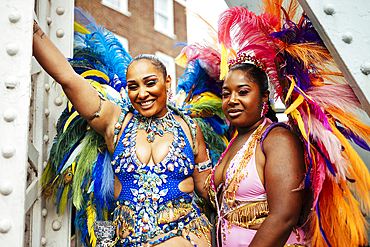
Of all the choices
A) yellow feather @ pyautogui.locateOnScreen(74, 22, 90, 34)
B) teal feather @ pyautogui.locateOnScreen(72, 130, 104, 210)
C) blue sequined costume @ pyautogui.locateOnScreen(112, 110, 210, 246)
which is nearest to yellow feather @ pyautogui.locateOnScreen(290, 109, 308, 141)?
blue sequined costume @ pyautogui.locateOnScreen(112, 110, 210, 246)

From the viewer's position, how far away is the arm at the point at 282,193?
1.68 meters

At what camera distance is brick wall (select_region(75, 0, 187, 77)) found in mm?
9133

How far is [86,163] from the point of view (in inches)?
91.4

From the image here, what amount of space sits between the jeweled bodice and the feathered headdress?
0.74m

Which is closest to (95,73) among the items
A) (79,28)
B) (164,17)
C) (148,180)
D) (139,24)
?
(79,28)

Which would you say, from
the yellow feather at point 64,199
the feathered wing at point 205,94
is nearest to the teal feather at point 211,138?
the feathered wing at point 205,94

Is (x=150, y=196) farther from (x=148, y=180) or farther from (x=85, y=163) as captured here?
(x=85, y=163)

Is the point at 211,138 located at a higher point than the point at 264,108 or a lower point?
lower

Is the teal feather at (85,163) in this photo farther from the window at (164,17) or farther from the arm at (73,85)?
the window at (164,17)

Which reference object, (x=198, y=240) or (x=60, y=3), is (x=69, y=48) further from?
(x=198, y=240)

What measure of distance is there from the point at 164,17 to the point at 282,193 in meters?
10.6

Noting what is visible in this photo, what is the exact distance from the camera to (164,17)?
11.4 meters

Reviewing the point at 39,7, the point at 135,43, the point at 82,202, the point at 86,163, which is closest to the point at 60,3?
the point at 39,7

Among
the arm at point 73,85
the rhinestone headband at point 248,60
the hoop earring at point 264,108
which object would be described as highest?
the rhinestone headband at point 248,60
